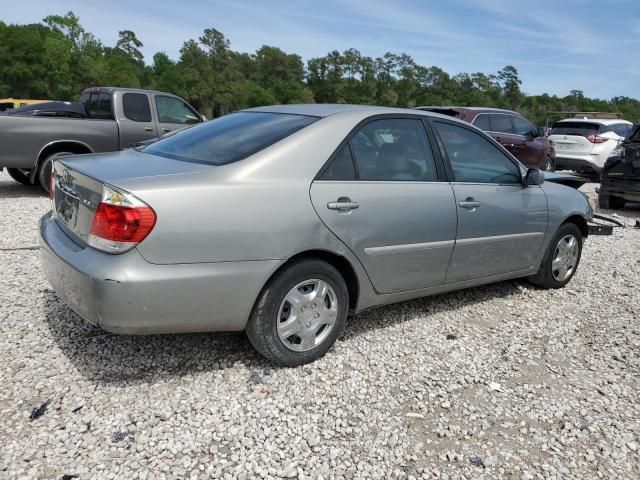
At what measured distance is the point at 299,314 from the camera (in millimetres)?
3188

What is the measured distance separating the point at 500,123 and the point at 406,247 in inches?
373

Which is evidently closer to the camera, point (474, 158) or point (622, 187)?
point (474, 158)

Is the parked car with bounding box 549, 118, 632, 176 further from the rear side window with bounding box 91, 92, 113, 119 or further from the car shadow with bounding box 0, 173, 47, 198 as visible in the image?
the car shadow with bounding box 0, 173, 47, 198

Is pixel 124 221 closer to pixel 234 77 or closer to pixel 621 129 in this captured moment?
pixel 621 129

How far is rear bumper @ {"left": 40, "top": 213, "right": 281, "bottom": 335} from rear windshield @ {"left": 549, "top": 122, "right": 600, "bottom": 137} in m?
A: 13.8

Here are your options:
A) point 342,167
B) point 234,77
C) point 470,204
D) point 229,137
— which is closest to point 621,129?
point 470,204

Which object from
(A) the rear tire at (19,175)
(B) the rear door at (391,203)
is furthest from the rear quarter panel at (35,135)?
(B) the rear door at (391,203)

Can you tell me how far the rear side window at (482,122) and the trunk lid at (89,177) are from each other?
9223mm

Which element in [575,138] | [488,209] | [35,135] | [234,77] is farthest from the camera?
[234,77]

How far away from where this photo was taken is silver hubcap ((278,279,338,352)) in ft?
10.3

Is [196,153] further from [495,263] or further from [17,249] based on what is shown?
[17,249]

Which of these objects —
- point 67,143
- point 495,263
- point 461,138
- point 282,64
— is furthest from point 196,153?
point 282,64

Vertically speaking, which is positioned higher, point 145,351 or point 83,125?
point 83,125

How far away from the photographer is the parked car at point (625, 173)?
916 cm
